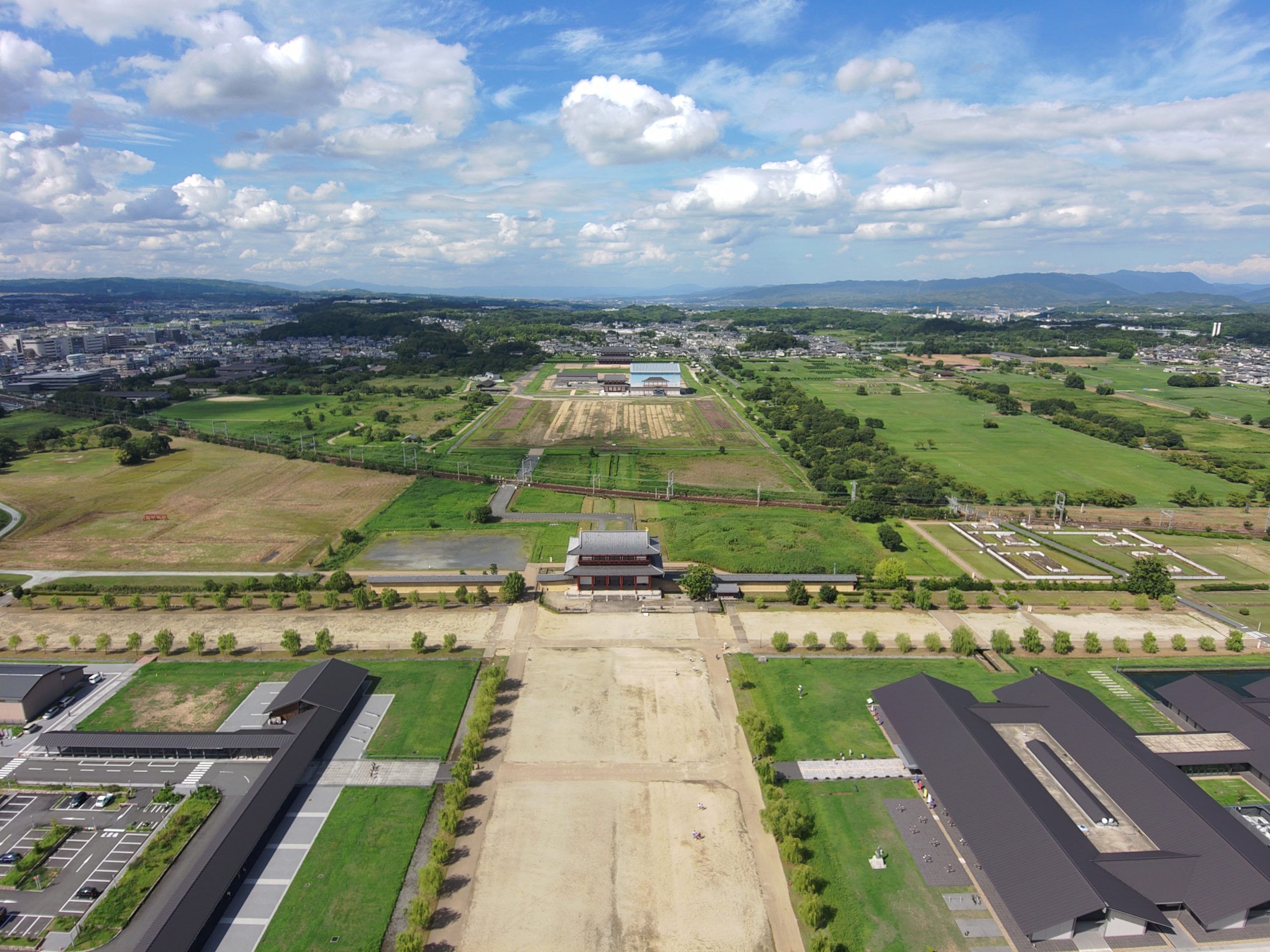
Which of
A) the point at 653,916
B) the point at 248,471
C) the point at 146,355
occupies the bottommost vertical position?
the point at 653,916

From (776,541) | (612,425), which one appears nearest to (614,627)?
(776,541)

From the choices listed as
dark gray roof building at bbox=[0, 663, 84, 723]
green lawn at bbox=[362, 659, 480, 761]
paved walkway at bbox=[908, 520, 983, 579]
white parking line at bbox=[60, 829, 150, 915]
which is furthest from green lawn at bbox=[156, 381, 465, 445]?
white parking line at bbox=[60, 829, 150, 915]

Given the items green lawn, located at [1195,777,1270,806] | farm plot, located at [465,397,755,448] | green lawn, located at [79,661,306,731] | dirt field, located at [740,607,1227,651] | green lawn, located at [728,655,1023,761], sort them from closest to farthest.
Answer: green lawn, located at [1195,777,1270,806] → green lawn, located at [728,655,1023,761] → green lawn, located at [79,661,306,731] → dirt field, located at [740,607,1227,651] → farm plot, located at [465,397,755,448]

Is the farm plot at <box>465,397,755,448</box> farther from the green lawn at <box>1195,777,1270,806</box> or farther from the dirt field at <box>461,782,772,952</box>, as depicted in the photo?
the green lawn at <box>1195,777,1270,806</box>

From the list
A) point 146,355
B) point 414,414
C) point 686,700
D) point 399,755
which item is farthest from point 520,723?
point 146,355

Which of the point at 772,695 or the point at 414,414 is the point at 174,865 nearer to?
the point at 772,695

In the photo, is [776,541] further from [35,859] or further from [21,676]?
[21,676]

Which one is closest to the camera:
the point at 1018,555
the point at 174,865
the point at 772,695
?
the point at 174,865
